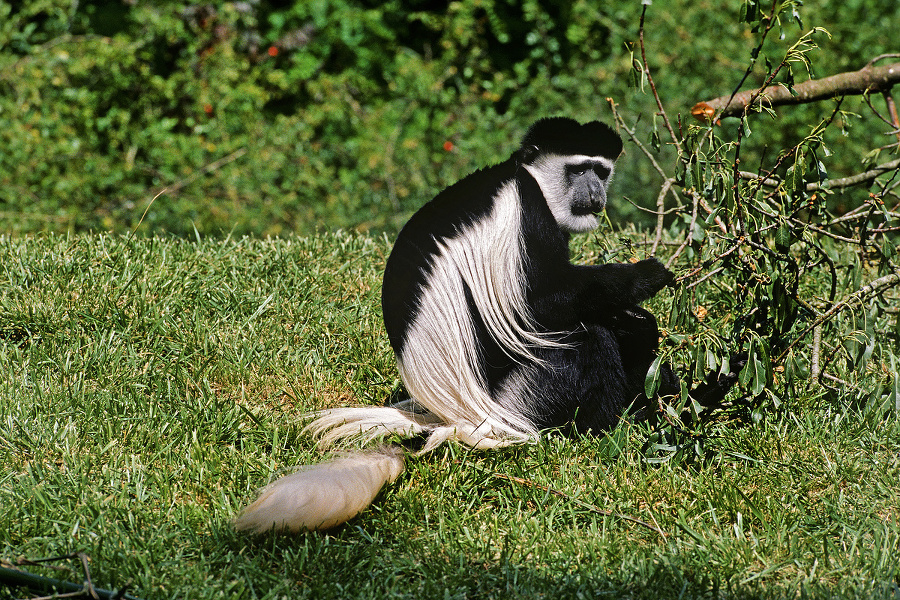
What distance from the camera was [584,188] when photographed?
2.37 metres

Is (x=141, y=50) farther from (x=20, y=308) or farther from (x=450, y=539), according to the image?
(x=450, y=539)

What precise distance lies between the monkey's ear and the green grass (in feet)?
2.51

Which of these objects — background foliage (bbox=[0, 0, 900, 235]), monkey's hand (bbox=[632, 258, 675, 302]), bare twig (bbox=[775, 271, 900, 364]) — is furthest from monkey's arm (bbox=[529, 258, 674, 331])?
background foliage (bbox=[0, 0, 900, 235])

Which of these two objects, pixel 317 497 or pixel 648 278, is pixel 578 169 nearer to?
pixel 648 278

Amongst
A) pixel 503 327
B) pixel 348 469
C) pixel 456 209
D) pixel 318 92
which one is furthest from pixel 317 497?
pixel 318 92

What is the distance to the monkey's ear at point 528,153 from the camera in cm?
236

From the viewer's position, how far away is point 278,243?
330 centimetres

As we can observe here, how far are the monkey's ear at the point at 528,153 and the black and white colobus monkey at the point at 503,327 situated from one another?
73mm

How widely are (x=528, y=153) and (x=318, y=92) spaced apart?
4501 millimetres

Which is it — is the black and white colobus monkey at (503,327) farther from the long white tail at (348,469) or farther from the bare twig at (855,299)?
the bare twig at (855,299)

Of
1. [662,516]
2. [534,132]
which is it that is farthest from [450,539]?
[534,132]

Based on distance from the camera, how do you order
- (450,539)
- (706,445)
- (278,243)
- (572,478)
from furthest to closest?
(278,243) < (706,445) < (572,478) < (450,539)

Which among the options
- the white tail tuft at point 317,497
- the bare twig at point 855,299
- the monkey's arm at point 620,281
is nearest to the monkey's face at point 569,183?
the monkey's arm at point 620,281

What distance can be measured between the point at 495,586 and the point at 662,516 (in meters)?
0.48
